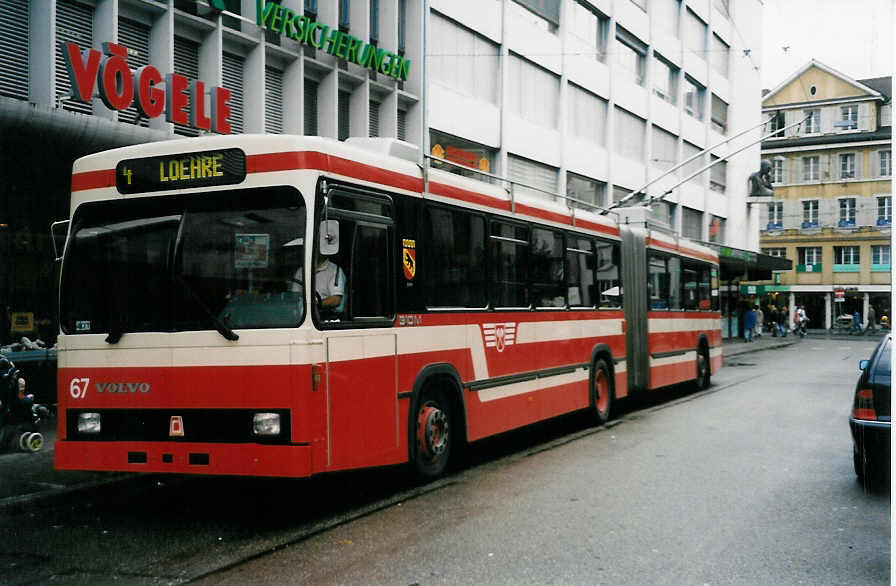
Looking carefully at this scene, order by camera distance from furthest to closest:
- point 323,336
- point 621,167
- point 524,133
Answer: point 621,167, point 524,133, point 323,336

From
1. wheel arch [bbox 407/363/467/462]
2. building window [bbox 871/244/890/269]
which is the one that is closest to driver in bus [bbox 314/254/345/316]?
wheel arch [bbox 407/363/467/462]

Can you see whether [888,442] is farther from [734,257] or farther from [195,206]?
[734,257]

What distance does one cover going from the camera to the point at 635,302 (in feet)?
49.2

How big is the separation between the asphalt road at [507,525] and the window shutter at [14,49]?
648 centimetres

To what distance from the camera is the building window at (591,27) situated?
31.2 metres

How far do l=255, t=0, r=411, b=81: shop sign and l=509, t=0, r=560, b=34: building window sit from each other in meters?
7.62

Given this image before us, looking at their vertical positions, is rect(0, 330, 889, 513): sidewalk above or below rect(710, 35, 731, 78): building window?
below

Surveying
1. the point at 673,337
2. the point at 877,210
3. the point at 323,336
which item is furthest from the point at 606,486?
the point at 877,210

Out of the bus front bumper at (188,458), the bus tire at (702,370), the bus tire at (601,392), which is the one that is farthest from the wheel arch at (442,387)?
the bus tire at (702,370)

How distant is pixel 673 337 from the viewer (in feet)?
55.9

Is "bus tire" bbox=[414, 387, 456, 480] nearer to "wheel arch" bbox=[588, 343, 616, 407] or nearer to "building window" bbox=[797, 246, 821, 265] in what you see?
"wheel arch" bbox=[588, 343, 616, 407]

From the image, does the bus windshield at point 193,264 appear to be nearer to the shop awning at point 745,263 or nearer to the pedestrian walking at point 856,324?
the shop awning at point 745,263

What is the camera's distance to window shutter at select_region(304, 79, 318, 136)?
18.6 meters

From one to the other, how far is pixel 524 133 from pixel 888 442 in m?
20.4
